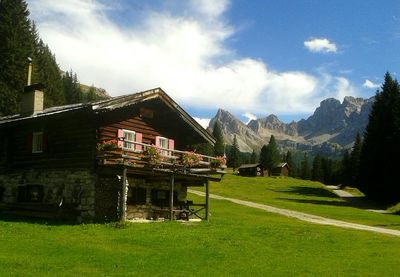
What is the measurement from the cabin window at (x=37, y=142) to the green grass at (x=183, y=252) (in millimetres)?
8394

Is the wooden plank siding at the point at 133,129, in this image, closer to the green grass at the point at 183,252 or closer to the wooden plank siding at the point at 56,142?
the wooden plank siding at the point at 56,142

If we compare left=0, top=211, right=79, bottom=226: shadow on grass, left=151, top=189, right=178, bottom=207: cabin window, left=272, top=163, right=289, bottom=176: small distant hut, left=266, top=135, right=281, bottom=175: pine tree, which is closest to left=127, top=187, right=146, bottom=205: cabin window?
left=151, top=189, right=178, bottom=207: cabin window

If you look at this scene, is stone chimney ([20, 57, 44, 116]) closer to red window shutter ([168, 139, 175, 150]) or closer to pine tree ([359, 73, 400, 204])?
red window shutter ([168, 139, 175, 150])

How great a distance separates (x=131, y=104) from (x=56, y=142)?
5.45m

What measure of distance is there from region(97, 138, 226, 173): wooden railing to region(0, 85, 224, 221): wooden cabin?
0.19 ft

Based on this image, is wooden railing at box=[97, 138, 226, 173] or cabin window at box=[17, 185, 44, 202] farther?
cabin window at box=[17, 185, 44, 202]

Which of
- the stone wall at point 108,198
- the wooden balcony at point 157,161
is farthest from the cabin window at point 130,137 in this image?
Result: the stone wall at point 108,198

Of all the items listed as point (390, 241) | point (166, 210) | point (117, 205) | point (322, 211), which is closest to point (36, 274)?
point (117, 205)

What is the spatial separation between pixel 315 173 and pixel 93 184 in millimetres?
148491

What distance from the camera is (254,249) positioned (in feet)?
71.2

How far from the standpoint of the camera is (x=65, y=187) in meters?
30.5

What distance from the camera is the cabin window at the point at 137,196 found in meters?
31.8

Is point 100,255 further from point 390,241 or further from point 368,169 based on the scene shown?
point 368,169

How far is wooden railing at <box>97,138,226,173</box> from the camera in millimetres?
28203
